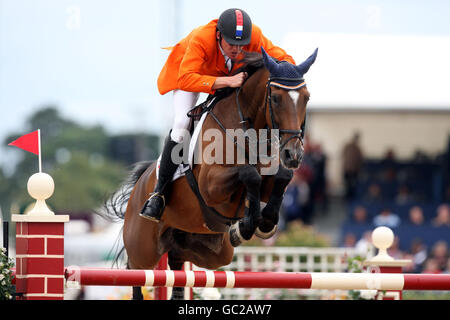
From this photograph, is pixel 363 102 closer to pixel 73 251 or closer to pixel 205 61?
pixel 73 251

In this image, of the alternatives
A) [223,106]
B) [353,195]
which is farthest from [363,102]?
[223,106]

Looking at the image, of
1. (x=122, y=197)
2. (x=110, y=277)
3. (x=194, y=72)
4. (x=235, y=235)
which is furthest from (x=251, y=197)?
(x=122, y=197)

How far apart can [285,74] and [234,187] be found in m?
0.75

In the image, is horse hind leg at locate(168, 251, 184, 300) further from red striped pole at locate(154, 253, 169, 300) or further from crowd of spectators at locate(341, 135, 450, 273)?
crowd of spectators at locate(341, 135, 450, 273)

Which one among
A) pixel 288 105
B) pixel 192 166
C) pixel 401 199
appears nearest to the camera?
pixel 288 105

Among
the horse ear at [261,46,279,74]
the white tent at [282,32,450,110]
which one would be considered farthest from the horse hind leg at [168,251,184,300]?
the white tent at [282,32,450,110]

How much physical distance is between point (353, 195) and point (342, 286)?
9.23 meters

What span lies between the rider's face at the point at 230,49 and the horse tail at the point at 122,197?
1552 mm

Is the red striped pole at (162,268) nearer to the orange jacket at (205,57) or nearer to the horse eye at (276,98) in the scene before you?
the orange jacket at (205,57)

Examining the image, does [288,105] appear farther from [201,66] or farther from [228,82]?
[201,66]

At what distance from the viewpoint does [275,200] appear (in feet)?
14.3

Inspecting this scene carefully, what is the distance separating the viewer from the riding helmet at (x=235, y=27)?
14.5 feet

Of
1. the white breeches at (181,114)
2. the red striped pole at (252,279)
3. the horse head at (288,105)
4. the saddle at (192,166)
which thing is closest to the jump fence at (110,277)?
the red striped pole at (252,279)

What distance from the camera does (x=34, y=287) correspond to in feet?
11.7
